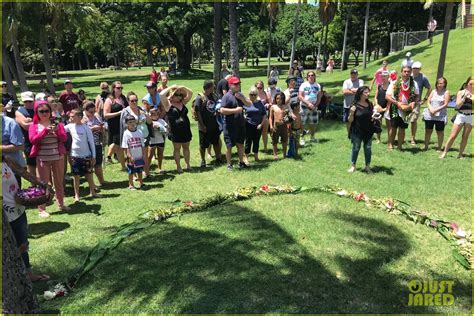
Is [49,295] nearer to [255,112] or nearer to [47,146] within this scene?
[47,146]

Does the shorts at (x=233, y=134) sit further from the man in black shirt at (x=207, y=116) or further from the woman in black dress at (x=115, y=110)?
the woman in black dress at (x=115, y=110)

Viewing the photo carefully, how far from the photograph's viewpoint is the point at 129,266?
15.6ft

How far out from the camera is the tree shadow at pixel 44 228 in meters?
5.84

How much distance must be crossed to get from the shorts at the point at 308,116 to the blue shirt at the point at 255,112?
5.45 ft

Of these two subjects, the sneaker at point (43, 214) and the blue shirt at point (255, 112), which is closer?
the sneaker at point (43, 214)

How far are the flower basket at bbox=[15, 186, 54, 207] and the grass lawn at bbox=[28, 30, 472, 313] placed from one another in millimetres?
925

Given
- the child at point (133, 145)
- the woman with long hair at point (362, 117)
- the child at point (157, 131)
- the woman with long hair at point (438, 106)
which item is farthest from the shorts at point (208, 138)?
the woman with long hair at point (438, 106)

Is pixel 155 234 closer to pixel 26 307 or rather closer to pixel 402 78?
pixel 26 307

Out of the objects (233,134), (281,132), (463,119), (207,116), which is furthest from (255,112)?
(463,119)

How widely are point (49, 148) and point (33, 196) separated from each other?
7.18 ft

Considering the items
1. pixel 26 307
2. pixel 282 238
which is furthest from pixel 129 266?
pixel 282 238

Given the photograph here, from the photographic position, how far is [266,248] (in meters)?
4.98

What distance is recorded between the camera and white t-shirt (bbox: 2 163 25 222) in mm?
4086

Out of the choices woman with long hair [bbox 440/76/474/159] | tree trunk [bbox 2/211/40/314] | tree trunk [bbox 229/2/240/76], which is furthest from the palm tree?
tree trunk [bbox 2/211/40/314]
